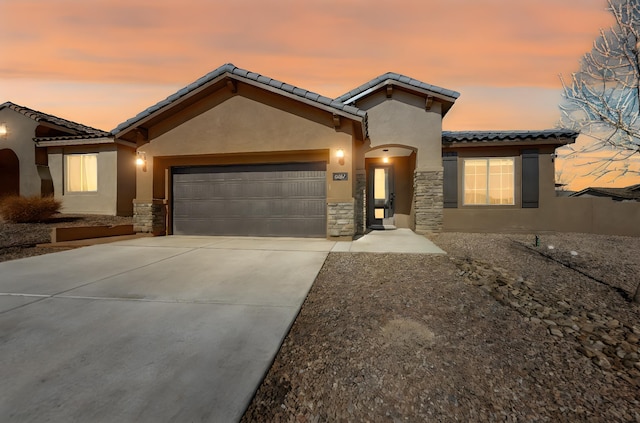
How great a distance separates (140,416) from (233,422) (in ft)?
1.88

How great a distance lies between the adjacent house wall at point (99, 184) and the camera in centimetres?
1339

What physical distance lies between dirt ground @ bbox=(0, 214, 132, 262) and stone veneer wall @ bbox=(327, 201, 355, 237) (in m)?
7.05

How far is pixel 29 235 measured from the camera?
28.0 ft

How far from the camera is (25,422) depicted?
5.45 feet

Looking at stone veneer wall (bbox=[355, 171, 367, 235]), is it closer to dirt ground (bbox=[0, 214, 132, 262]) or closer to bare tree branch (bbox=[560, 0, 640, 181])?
bare tree branch (bbox=[560, 0, 640, 181])

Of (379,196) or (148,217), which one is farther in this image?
(379,196)

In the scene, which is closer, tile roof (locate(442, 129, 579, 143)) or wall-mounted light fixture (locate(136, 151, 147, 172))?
wall-mounted light fixture (locate(136, 151, 147, 172))

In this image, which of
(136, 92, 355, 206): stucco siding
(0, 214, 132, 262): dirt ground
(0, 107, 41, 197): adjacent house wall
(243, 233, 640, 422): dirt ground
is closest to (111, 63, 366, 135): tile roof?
(136, 92, 355, 206): stucco siding

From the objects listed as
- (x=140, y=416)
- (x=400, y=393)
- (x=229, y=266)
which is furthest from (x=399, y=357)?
(x=229, y=266)

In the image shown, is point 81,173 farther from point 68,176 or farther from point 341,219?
point 341,219

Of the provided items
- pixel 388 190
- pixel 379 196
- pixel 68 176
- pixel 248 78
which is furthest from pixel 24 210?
pixel 388 190

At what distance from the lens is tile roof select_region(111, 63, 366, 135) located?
7957mm

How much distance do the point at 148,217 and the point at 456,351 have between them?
32.1ft

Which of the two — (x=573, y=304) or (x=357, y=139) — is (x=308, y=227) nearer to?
(x=357, y=139)
